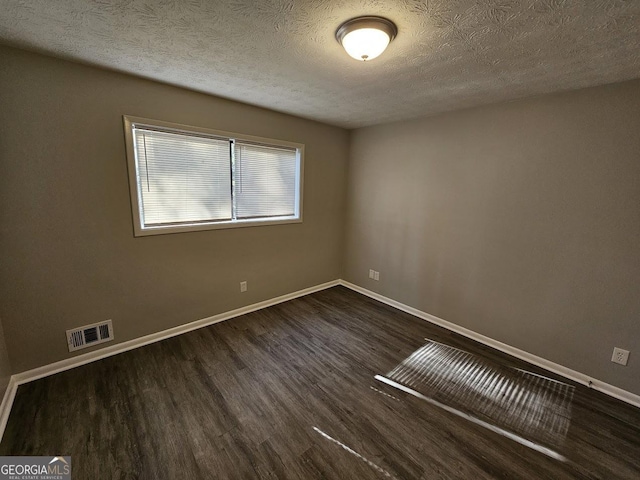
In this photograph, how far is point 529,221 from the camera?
7.79 feet

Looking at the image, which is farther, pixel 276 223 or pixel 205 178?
pixel 276 223

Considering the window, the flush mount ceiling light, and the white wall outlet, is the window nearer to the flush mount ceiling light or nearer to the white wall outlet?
the flush mount ceiling light

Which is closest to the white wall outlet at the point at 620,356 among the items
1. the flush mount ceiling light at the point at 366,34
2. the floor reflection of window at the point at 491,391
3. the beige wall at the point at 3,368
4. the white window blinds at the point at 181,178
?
the floor reflection of window at the point at 491,391

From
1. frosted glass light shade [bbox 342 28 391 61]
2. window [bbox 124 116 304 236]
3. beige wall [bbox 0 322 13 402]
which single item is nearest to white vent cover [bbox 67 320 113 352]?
beige wall [bbox 0 322 13 402]

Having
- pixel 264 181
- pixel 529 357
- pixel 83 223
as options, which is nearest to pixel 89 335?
pixel 83 223

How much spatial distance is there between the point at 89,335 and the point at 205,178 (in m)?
1.68

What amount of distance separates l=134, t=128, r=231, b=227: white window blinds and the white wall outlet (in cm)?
360

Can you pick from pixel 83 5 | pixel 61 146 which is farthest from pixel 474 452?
pixel 61 146

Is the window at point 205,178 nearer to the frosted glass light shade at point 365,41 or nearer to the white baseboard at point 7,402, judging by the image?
the white baseboard at point 7,402

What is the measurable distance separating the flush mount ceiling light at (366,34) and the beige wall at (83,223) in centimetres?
170

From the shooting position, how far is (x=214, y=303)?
2.93 m

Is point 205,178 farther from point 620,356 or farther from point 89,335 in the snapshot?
point 620,356

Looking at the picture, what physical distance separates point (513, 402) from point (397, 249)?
1877 millimetres

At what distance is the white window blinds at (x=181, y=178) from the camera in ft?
7.71
